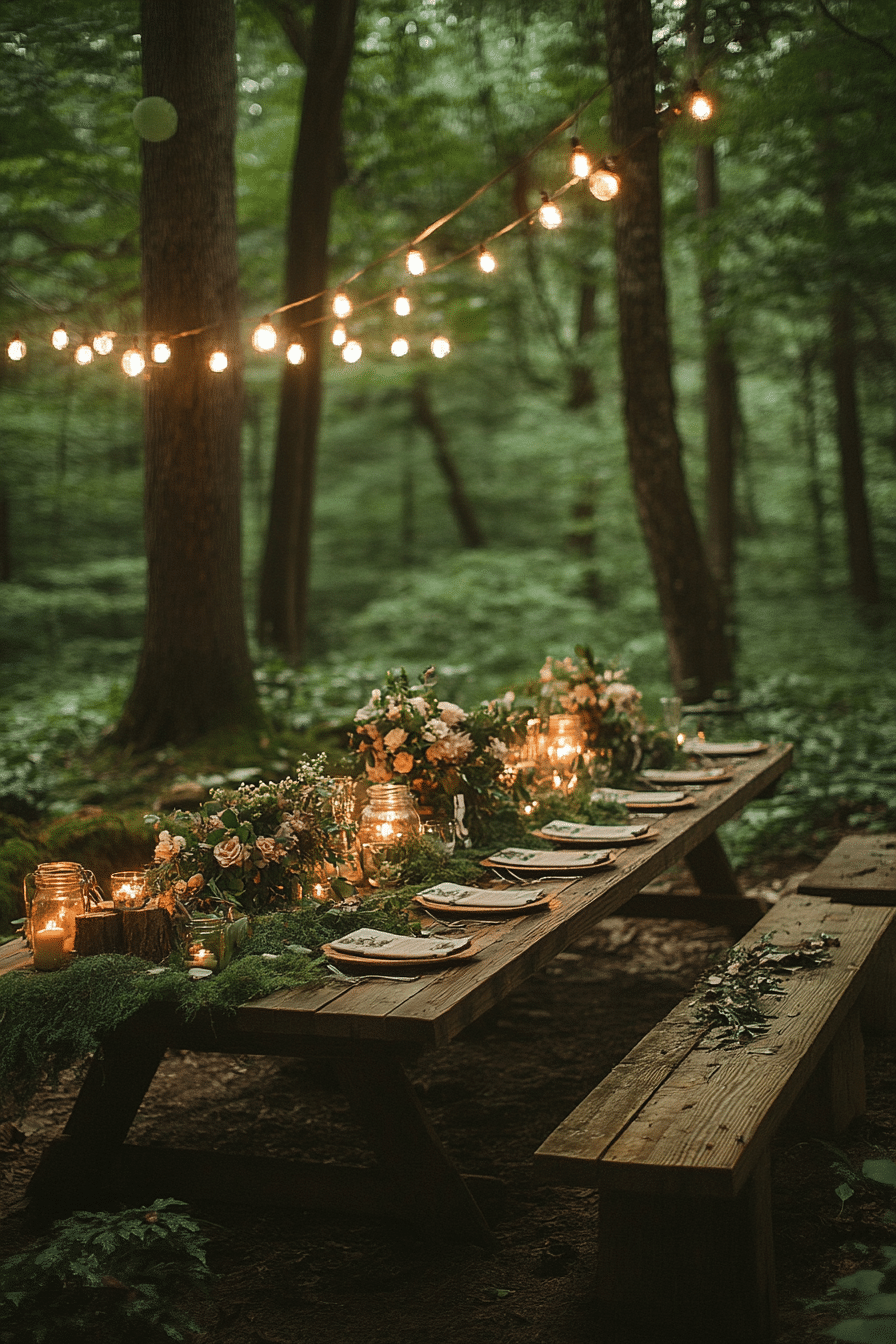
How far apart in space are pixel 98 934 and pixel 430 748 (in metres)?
1.27

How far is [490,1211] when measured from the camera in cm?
317

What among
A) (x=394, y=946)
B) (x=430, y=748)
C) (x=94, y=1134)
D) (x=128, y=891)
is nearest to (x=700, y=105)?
(x=430, y=748)

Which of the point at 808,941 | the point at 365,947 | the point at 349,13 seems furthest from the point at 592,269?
the point at 365,947

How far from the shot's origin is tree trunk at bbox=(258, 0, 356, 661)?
874 cm

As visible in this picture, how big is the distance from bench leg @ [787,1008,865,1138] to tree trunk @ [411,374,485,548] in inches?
590

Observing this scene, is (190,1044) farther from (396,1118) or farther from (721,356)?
(721,356)

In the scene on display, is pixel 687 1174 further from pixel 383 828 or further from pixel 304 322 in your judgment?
pixel 304 322

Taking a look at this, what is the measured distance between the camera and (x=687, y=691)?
27.3 feet

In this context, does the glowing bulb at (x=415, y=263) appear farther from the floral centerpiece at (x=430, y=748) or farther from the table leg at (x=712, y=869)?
the table leg at (x=712, y=869)

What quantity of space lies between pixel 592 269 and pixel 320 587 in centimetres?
651

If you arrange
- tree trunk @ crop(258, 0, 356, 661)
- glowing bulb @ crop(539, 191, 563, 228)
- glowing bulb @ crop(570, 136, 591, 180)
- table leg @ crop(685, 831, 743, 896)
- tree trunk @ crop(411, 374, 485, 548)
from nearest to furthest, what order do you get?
glowing bulb @ crop(570, 136, 591, 180), glowing bulb @ crop(539, 191, 563, 228), table leg @ crop(685, 831, 743, 896), tree trunk @ crop(258, 0, 356, 661), tree trunk @ crop(411, 374, 485, 548)

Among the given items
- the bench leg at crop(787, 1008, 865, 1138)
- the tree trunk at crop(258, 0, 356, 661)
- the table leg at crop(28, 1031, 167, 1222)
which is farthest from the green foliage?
the tree trunk at crop(258, 0, 356, 661)

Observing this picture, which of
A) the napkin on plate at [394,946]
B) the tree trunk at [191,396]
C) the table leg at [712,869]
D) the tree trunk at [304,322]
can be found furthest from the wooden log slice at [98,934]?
the tree trunk at [304,322]

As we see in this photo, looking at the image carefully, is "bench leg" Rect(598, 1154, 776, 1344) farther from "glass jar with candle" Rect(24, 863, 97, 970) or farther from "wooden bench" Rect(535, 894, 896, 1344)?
"glass jar with candle" Rect(24, 863, 97, 970)
